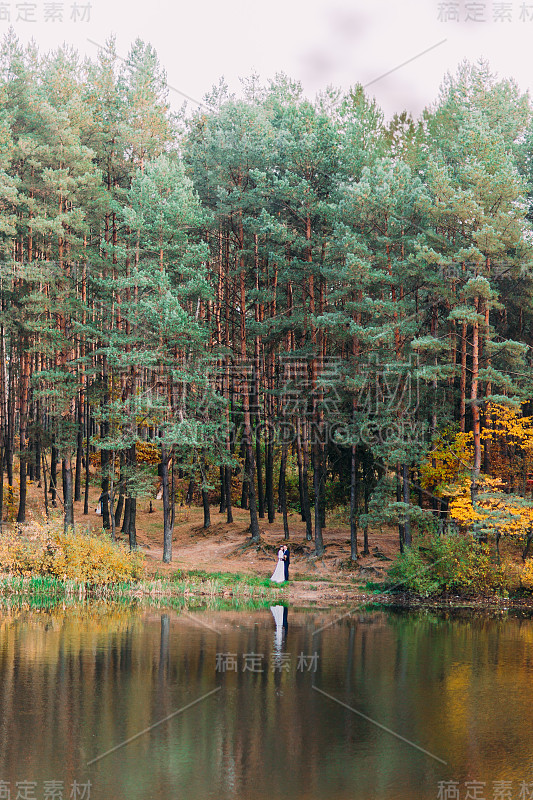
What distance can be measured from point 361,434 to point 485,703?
17.2 meters

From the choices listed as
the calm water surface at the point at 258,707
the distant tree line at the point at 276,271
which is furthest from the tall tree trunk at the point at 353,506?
the calm water surface at the point at 258,707

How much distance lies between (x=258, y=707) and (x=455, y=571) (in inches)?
567

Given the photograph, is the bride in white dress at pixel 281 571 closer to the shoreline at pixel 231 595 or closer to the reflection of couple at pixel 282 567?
the reflection of couple at pixel 282 567

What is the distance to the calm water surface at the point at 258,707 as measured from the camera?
32.1ft

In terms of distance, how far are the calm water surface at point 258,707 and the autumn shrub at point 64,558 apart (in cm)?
373

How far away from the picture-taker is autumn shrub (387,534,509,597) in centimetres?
2580

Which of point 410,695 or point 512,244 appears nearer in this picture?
point 410,695

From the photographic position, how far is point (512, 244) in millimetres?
28594

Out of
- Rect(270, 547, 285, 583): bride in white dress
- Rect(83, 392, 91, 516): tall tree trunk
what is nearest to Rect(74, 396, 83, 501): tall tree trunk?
Rect(83, 392, 91, 516): tall tree trunk

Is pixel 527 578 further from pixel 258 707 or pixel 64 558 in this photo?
pixel 64 558

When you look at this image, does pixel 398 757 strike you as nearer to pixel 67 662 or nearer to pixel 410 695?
pixel 410 695

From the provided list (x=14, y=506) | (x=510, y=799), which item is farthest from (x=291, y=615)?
(x=14, y=506)

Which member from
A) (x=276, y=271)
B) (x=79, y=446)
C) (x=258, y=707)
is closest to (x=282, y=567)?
(x=79, y=446)

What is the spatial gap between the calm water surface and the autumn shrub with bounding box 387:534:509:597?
15.5ft
